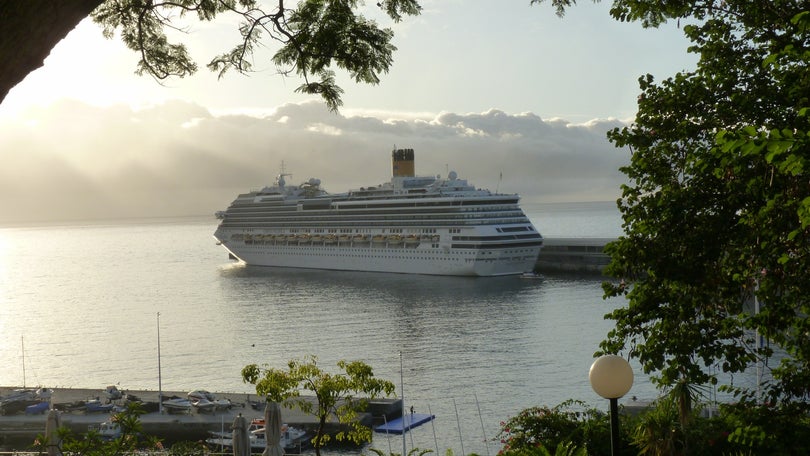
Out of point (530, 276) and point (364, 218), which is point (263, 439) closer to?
point (530, 276)

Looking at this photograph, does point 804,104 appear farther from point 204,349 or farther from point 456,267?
point 456,267

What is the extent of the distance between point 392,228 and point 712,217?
162ft

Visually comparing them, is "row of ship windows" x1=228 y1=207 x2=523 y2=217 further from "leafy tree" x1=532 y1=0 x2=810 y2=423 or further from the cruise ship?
"leafy tree" x1=532 y1=0 x2=810 y2=423

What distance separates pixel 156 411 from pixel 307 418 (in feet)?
13.4

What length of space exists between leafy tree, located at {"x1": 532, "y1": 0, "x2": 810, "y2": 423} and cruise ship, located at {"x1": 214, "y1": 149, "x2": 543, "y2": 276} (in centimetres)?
4284

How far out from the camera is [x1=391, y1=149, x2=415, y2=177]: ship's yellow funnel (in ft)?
210

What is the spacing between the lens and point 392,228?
56406mm

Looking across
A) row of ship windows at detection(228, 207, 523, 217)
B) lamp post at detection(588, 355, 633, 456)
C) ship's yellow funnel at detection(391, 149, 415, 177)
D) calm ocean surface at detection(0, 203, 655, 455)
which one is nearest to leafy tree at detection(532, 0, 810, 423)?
lamp post at detection(588, 355, 633, 456)

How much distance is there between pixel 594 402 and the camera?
1989 cm

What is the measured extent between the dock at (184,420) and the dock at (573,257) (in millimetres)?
34283

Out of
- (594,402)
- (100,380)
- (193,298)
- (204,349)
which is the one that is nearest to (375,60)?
(594,402)

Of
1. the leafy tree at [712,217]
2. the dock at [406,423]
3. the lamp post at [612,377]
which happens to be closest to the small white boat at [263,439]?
the dock at [406,423]

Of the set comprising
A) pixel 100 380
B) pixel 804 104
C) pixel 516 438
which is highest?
pixel 804 104

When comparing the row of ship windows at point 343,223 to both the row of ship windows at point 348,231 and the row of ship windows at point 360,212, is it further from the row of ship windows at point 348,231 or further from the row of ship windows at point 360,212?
the row of ship windows at point 360,212
